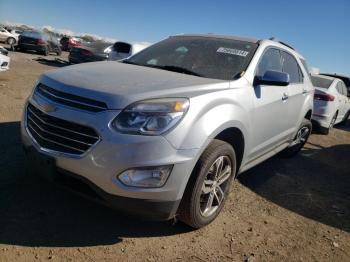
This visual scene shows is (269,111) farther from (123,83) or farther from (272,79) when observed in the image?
(123,83)

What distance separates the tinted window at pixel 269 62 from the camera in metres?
4.04

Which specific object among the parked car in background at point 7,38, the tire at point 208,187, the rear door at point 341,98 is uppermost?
the tire at point 208,187

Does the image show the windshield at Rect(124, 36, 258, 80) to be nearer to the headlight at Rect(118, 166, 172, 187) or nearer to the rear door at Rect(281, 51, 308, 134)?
the rear door at Rect(281, 51, 308, 134)

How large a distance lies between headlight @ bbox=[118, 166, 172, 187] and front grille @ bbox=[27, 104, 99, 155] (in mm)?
341

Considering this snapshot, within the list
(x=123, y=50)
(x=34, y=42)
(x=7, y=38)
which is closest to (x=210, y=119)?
(x=123, y=50)

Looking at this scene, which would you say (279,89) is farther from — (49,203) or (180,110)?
Answer: (49,203)

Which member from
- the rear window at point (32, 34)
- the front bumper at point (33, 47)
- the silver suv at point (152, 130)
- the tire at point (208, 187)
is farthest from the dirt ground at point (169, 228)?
the rear window at point (32, 34)

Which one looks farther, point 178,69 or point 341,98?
point 341,98

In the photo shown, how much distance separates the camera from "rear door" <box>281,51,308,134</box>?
16.1 ft

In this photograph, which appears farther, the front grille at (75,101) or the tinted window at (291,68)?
the tinted window at (291,68)

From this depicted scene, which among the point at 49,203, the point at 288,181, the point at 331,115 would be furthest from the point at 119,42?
the point at 49,203

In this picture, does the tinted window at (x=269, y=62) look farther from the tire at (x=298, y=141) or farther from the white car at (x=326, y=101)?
the white car at (x=326, y=101)

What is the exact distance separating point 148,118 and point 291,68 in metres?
3.33

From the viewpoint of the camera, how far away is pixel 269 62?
4.35 meters
